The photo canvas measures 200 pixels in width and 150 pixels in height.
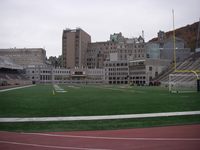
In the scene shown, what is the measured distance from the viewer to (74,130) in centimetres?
984

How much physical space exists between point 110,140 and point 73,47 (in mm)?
149999

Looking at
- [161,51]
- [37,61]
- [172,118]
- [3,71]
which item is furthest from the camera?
[37,61]

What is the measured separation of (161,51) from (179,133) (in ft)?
445

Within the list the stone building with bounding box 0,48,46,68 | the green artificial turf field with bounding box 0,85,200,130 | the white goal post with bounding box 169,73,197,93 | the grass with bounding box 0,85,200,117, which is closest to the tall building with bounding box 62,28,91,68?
the stone building with bounding box 0,48,46,68

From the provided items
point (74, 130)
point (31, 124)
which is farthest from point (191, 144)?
point (31, 124)

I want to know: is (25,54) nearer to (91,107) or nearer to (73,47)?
(73,47)

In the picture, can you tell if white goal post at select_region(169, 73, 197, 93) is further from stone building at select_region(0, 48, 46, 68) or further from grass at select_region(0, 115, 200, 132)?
stone building at select_region(0, 48, 46, 68)

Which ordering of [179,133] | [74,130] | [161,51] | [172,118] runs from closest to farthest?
[179,133]
[74,130]
[172,118]
[161,51]

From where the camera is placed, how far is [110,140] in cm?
817

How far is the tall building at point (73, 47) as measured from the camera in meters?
156

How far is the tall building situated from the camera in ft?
512

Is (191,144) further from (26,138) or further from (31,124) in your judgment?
(31,124)

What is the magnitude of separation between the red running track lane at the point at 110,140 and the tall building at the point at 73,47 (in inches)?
5833

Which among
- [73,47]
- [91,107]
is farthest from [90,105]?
[73,47]
